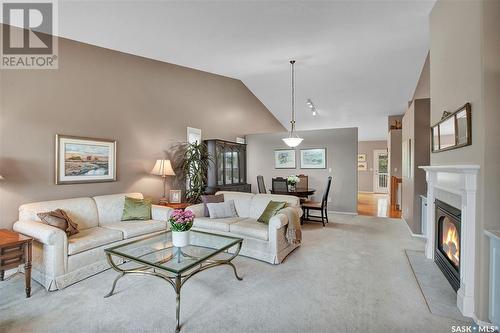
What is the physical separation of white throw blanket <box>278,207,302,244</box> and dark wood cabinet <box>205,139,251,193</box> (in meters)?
2.63

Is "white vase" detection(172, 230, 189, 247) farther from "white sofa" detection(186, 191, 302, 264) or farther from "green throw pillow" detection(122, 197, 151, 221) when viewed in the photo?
"green throw pillow" detection(122, 197, 151, 221)

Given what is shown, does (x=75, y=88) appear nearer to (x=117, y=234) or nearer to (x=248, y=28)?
(x=117, y=234)

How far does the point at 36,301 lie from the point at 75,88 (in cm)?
284

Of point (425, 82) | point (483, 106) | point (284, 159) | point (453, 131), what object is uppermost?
point (425, 82)

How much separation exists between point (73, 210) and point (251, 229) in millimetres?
2414

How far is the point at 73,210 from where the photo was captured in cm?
341

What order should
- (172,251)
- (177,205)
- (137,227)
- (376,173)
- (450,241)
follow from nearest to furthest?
(172,251) → (450,241) → (137,227) → (177,205) → (376,173)

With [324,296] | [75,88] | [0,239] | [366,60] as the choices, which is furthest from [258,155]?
[0,239]

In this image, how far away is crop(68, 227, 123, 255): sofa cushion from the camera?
285cm

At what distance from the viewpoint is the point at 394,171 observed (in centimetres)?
769

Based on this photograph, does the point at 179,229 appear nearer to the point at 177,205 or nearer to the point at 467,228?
the point at 177,205

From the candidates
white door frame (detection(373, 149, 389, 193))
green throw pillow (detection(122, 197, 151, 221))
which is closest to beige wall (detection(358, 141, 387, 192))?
white door frame (detection(373, 149, 389, 193))

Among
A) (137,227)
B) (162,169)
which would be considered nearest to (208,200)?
(162,169)

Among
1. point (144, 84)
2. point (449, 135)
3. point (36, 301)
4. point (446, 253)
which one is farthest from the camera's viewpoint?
point (144, 84)
